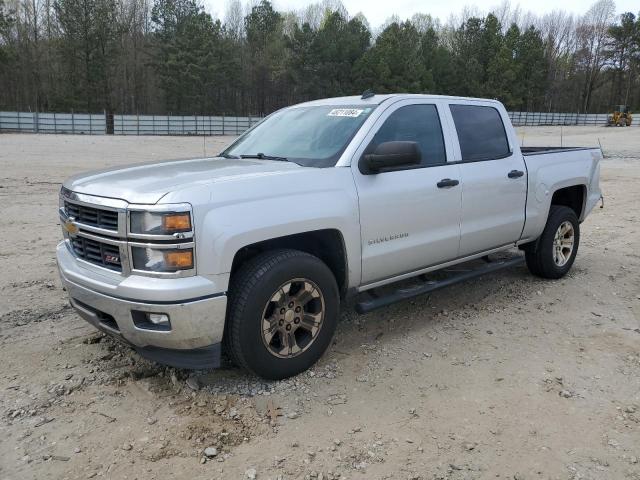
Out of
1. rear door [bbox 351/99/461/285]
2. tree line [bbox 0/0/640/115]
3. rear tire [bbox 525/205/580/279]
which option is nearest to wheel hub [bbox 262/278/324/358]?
rear door [bbox 351/99/461/285]

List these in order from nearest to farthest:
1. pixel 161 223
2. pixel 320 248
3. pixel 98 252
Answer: pixel 161 223 < pixel 98 252 < pixel 320 248

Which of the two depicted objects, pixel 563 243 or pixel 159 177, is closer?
pixel 159 177

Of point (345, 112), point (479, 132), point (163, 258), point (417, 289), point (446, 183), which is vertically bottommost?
point (417, 289)

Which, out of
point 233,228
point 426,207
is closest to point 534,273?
point 426,207

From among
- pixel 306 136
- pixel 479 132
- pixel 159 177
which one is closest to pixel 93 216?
pixel 159 177

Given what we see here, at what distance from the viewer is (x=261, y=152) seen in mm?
4480

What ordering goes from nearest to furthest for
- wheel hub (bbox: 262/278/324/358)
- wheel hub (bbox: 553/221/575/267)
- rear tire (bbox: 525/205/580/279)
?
wheel hub (bbox: 262/278/324/358) → rear tire (bbox: 525/205/580/279) → wheel hub (bbox: 553/221/575/267)

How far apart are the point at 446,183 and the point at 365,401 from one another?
1.89 meters

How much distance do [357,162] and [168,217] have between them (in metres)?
1.48

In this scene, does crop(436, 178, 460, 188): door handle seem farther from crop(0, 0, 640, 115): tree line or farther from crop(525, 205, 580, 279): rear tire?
crop(0, 0, 640, 115): tree line

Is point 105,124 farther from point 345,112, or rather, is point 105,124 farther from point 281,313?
point 281,313

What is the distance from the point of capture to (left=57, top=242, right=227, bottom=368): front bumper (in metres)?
3.09

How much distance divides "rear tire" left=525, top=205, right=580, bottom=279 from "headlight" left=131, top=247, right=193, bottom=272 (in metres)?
4.10

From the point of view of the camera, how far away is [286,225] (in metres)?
3.46
